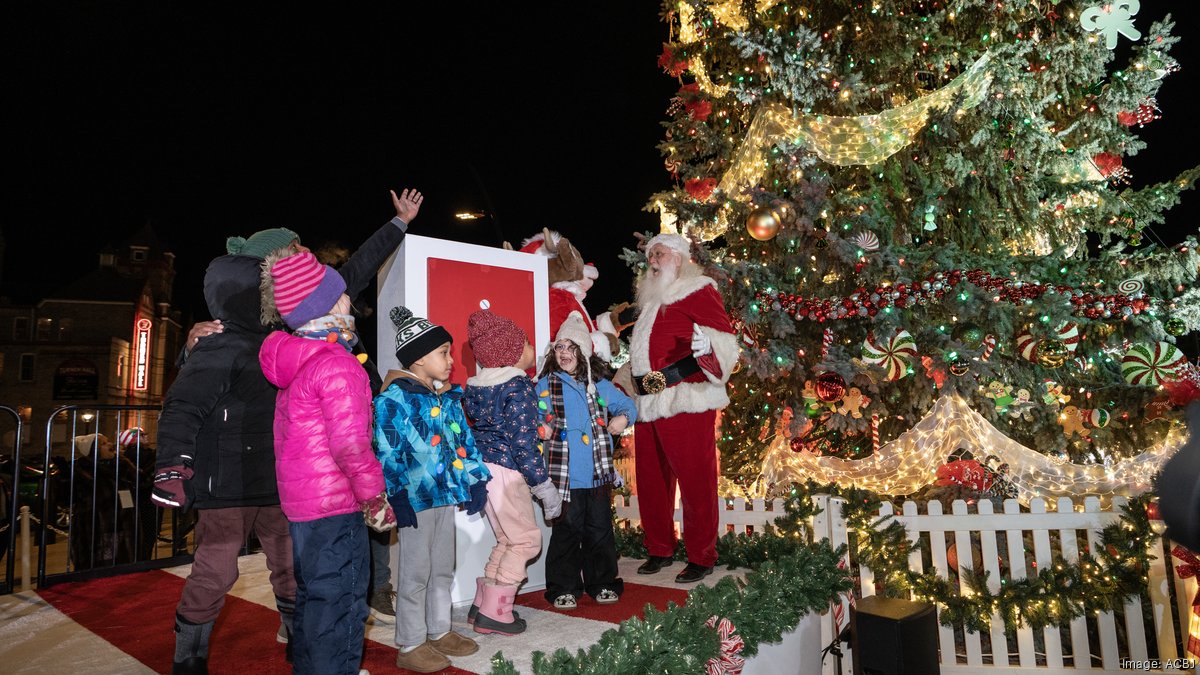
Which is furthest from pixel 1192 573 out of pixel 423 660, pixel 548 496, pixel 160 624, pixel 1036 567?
pixel 160 624

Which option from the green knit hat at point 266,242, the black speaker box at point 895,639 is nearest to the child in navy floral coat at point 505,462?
the green knit hat at point 266,242

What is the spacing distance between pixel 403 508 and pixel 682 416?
211 centimetres

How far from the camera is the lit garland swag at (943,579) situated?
434cm

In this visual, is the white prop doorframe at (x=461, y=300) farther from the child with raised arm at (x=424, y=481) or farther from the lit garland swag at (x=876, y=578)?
the lit garland swag at (x=876, y=578)

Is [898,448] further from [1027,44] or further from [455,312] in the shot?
[1027,44]

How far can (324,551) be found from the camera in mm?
2611

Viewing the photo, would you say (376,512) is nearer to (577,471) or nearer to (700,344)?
(577,471)

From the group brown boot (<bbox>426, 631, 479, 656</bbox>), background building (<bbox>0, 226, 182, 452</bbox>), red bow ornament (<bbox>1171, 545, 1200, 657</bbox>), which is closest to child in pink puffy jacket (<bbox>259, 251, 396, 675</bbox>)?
brown boot (<bbox>426, 631, 479, 656</bbox>)

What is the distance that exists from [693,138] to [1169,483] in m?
7.75

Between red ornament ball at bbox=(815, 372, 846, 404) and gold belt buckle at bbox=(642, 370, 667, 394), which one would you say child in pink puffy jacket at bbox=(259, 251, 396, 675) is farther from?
red ornament ball at bbox=(815, 372, 846, 404)

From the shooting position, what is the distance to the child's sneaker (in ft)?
13.1

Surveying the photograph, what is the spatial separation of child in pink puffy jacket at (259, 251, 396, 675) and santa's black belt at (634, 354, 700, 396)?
2.39 metres

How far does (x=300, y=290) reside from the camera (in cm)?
279

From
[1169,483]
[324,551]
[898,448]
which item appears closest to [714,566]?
[898,448]
